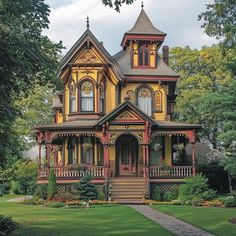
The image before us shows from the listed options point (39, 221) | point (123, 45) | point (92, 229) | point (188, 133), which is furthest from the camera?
point (123, 45)

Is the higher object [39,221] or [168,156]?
[168,156]

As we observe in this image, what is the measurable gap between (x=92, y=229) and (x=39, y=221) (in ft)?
11.6

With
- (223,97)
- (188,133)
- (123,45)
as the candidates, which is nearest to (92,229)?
(223,97)

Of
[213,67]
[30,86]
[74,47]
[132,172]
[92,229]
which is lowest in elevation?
[92,229]

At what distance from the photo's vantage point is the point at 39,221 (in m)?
18.8

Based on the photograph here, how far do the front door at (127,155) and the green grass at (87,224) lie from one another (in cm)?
1106

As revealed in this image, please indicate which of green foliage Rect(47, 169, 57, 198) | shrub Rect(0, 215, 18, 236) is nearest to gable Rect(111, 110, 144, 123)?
green foliage Rect(47, 169, 57, 198)

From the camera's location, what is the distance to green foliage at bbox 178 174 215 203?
28.9 metres

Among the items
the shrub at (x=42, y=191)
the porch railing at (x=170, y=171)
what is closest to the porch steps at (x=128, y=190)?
the porch railing at (x=170, y=171)

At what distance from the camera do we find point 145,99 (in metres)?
35.8

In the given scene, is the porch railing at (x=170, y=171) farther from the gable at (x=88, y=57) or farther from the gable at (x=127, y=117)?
the gable at (x=88, y=57)

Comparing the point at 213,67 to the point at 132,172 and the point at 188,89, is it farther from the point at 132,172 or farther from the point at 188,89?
the point at 132,172

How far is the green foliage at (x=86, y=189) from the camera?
29.1 metres

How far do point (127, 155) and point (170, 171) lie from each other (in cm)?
372
